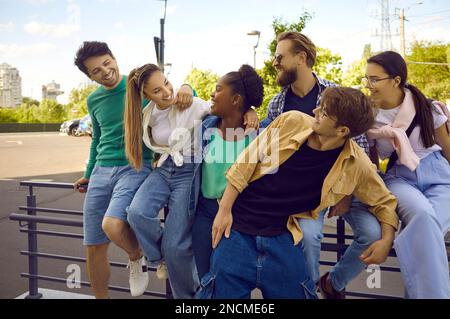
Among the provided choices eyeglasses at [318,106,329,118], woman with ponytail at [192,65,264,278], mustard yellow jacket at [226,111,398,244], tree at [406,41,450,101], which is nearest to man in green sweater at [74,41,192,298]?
woman with ponytail at [192,65,264,278]

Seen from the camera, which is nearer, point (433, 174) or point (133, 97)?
point (433, 174)

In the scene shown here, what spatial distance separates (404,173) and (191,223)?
1.18 meters

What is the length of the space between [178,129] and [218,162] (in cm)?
32

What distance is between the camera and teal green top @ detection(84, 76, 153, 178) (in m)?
2.70

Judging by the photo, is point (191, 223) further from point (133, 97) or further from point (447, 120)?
point (447, 120)

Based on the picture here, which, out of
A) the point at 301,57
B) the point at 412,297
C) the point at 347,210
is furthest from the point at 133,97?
the point at 412,297

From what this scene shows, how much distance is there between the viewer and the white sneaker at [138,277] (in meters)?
2.53

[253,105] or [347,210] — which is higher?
[253,105]

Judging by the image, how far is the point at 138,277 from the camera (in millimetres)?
2543

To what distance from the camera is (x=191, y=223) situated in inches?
93.0

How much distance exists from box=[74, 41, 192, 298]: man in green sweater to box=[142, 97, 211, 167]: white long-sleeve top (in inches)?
2.5

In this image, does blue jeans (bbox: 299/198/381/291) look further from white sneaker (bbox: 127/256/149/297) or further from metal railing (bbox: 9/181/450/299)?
white sneaker (bbox: 127/256/149/297)
